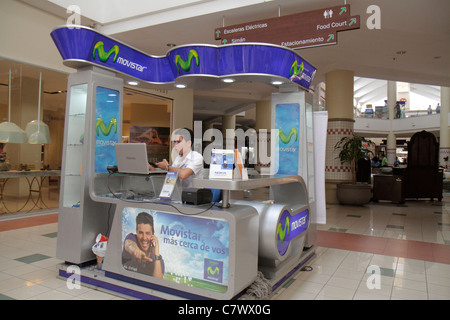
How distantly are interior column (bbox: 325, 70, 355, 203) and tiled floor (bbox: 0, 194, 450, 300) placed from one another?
2105 mm

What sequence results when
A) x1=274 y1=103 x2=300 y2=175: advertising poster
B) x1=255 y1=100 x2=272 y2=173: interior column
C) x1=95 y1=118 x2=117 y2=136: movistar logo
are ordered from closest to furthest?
1. x1=95 y1=118 x2=117 y2=136: movistar logo
2. x1=274 y1=103 x2=300 y2=175: advertising poster
3. x1=255 y1=100 x2=272 y2=173: interior column

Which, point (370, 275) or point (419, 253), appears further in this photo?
point (419, 253)

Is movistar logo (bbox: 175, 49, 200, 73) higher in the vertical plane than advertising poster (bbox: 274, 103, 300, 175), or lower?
higher

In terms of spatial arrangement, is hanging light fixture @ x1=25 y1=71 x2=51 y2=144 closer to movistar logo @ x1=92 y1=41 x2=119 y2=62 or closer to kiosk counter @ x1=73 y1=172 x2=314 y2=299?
movistar logo @ x1=92 y1=41 x2=119 y2=62

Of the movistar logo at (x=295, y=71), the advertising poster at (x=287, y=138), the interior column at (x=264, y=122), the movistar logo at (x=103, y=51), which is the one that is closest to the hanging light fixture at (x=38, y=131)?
the movistar logo at (x=103, y=51)

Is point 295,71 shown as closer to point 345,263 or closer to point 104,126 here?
point 104,126

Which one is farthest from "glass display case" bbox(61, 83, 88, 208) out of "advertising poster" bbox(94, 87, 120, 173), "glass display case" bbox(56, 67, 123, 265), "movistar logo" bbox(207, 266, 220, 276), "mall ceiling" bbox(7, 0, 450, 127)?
"mall ceiling" bbox(7, 0, 450, 127)

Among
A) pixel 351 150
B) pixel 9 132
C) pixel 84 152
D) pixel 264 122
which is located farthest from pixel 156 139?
pixel 84 152

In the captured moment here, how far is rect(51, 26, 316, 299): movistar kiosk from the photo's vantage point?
2652 millimetres

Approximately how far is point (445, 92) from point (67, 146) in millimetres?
19513

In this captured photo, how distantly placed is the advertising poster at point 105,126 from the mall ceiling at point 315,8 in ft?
9.23

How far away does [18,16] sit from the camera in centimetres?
586
